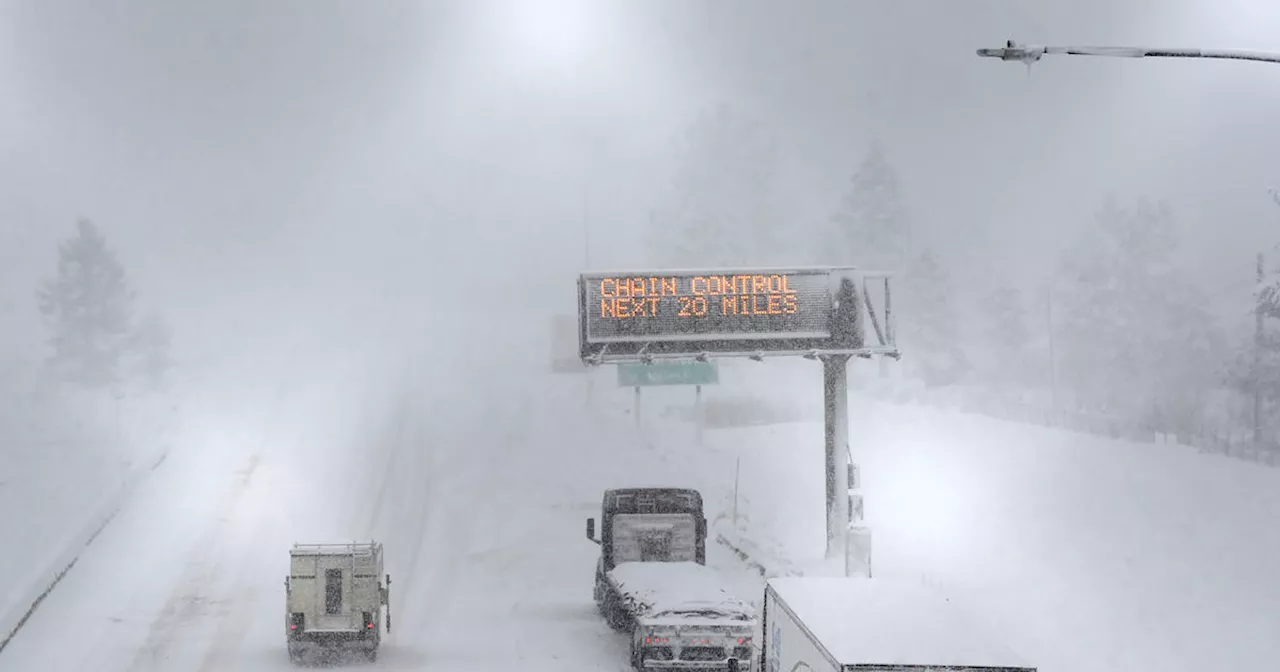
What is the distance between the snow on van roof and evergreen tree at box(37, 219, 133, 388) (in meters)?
79.3

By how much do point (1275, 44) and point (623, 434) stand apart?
177 metres

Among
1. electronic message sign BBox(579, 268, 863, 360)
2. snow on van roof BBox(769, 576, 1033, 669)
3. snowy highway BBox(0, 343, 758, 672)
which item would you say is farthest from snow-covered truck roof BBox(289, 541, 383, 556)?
snow on van roof BBox(769, 576, 1033, 669)

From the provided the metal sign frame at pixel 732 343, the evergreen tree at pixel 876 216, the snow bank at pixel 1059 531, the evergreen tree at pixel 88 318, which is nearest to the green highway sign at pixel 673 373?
the snow bank at pixel 1059 531

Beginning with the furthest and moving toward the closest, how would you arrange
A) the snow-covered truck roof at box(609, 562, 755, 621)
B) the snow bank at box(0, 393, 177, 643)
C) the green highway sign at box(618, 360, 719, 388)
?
the green highway sign at box(618, 360, 719, 388) < the snow bank at box(0, 393, 177, 643) < the snow-covered truck roof at box(609, 562, 755, 621)

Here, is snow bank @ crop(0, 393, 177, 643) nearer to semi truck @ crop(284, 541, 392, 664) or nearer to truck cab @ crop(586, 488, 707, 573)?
semi truck @ crop(284, 541, 392, 664)

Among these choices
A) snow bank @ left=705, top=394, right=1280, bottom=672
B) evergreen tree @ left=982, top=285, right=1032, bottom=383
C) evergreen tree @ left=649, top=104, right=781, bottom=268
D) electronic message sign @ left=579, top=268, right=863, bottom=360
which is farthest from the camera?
evergreen tree @ left=982, top=285, right=1032, bottom=383

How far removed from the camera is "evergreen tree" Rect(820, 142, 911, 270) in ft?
291

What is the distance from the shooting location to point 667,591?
26.2m

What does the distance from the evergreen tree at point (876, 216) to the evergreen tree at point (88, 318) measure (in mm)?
50237

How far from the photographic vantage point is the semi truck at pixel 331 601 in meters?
26.4

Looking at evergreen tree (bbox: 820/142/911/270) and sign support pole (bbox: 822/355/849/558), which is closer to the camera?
sign support pole (bbox: 822/355/849/558)

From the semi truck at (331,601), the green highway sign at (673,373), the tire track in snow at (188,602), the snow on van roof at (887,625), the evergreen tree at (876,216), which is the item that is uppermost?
the evergreen tree at (876,216)

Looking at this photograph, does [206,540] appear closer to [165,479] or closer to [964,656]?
[165,479]

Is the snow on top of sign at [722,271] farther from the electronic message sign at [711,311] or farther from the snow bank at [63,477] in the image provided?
the snow bank at [63,477]
